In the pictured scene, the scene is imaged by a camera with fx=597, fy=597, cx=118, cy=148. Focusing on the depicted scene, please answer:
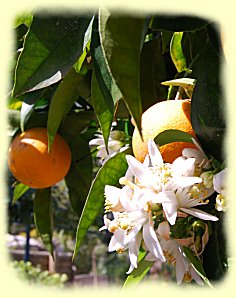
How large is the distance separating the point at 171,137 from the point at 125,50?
140 millimetres

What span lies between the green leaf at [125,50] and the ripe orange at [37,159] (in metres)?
0.44

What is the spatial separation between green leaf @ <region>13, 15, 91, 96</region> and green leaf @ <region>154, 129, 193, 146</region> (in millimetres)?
101

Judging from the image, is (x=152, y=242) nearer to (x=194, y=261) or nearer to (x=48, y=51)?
(x=194, y=261)

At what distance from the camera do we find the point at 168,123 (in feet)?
1.69

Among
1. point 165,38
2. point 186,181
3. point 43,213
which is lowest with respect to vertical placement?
point 43,213

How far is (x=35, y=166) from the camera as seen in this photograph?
83cm

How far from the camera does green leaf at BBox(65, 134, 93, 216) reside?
0.94 m

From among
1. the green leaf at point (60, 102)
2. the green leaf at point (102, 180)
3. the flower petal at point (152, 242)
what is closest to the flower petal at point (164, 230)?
the flower petal at point (152, 242)

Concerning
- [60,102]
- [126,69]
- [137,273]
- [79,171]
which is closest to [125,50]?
[126,69]

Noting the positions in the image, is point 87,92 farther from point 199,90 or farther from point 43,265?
point 43,265

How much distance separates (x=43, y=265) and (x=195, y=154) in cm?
430

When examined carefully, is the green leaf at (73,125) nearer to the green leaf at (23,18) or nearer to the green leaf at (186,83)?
the green leaf at (23,18)

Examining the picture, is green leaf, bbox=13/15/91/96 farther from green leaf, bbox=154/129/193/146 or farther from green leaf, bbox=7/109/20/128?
green leaf, bbox=7/109/20/128

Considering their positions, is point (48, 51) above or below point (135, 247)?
above
